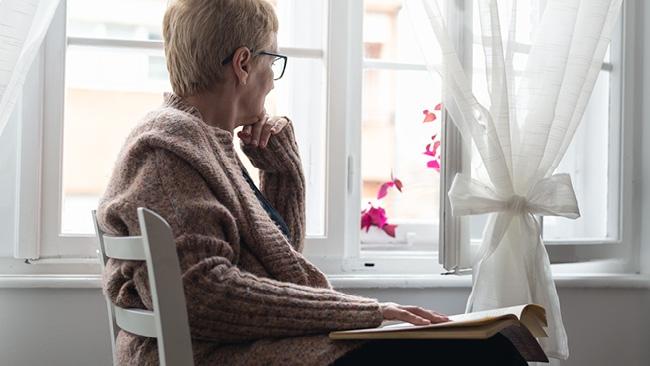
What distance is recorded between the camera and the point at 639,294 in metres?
2.24

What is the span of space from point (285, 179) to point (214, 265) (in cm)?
55

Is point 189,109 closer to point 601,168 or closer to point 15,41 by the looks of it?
point 15,41

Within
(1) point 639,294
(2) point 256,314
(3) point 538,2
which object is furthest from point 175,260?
(1) point 639,294

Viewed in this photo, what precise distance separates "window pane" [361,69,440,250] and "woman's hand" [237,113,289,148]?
0.63 meters

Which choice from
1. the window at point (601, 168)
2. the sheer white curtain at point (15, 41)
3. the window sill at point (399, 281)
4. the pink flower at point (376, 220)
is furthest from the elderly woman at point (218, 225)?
the window at point (601, 168)

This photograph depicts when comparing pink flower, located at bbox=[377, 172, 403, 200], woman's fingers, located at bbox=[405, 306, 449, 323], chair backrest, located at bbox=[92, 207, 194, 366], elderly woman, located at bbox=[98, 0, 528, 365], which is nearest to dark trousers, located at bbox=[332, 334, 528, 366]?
elderly woman, located at bbox=[98, 0, 528, 365]

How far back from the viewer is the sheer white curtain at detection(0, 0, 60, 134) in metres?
1.55

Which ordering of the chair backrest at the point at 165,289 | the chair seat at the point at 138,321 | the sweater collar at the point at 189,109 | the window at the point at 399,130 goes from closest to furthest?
1. the chair backrest at the point at 165,289
2. the chair seat at the point at 138,321
3. the sweater collar at the point at 189,109
4. the window at the point at 399,130

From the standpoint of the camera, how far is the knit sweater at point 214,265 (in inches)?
49.1

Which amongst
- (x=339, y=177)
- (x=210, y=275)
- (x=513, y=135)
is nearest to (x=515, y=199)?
(x=513, y=135)

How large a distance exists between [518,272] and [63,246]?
3.47 feet

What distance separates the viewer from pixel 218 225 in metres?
1.30

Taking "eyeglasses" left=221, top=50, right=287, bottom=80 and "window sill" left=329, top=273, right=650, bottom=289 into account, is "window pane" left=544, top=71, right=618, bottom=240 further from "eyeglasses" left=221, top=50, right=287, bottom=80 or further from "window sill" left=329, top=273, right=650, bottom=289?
A: "eyeglasses" left=221, top=50, right=287, bottom=80

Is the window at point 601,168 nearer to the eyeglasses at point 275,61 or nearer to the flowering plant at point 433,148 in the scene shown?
the flowering plant at point 433,148
